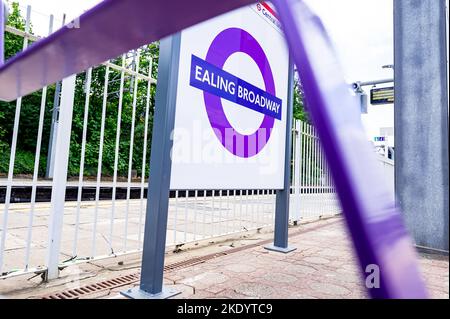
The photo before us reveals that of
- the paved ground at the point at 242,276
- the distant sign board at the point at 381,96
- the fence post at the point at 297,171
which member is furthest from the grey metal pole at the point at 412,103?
the distant sign board at the point at 381,96

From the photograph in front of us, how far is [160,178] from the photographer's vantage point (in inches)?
72.7

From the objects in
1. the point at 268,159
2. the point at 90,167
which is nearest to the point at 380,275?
the point at 268,159

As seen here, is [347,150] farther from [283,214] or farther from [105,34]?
[283,214]

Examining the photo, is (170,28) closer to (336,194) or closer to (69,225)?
(336,194)

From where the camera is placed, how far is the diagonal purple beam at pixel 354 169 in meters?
0.34

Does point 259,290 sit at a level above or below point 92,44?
below

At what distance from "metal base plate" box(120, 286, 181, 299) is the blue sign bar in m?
1.29

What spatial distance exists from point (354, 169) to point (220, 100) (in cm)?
207

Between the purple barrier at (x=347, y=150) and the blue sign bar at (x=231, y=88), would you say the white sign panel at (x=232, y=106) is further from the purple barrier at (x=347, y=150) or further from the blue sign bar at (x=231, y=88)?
the purple barrier at (x=347, y=150)

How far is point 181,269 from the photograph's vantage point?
7.79 ft

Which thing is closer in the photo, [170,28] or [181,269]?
[170,28]

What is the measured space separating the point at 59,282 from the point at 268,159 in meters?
1.95

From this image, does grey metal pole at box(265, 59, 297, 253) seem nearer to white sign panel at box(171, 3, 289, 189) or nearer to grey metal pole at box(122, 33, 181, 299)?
white sign panel at box(171, 3, 289, 189)

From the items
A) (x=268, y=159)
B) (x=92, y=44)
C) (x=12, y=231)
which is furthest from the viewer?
(x=12, y=231)
